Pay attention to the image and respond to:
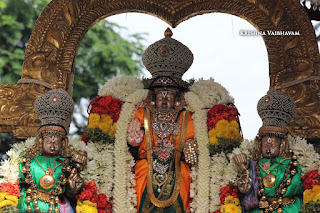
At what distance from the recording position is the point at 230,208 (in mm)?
9406

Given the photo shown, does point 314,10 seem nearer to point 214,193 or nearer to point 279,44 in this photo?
point 279,44

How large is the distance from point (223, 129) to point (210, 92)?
74 cm

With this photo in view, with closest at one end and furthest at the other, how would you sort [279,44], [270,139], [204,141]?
1. [270,139]
2. [204,141]
3. [279,44]

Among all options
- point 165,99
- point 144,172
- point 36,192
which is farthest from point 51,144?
point 165,99

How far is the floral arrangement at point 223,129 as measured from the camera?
32.8 feet

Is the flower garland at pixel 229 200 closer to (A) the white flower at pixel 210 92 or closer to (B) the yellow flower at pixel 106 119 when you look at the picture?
(A) the white flower at pixel 210 92

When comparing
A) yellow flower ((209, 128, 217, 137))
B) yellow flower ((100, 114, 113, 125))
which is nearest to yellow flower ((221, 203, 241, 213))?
yellow flower ((209, 128, 217, 137))

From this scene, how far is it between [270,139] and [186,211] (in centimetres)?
158

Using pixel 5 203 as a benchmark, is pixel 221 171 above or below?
above

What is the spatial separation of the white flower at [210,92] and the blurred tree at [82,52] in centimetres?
718

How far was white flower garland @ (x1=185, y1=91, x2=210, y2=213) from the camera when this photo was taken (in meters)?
9.80

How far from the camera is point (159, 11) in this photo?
36.8ft

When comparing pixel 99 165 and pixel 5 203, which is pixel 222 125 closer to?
pixel 99 165

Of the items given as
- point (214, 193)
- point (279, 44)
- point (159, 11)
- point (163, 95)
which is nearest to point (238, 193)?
point (214, 193)
